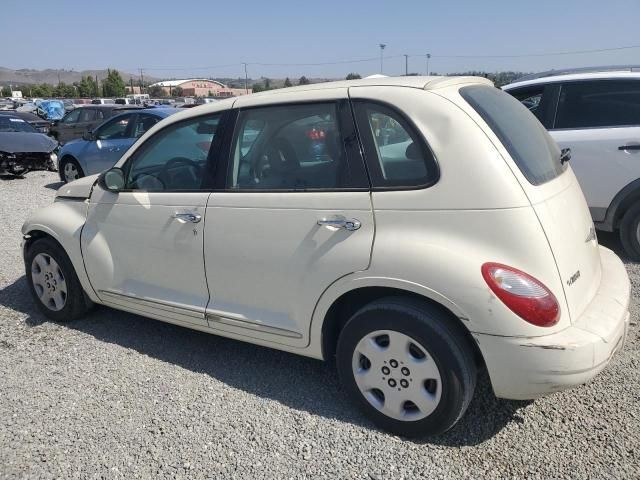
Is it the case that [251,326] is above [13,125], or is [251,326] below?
above

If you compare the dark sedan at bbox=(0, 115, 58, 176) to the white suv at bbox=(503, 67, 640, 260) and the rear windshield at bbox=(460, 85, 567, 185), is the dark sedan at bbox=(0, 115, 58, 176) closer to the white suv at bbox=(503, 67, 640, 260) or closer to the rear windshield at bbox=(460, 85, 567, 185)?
the white suv at bbox=(503, 67, 640, 260)

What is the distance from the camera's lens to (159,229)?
342 cm

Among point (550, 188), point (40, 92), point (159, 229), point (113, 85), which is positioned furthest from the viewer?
point (40, 92)

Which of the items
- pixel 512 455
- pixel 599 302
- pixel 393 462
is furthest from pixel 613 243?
pixel 393 462

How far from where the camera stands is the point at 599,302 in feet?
8.81

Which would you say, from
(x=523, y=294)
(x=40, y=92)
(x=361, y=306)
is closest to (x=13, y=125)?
(x=361, y=306)

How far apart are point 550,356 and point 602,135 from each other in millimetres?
3697

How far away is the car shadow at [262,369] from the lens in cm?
287

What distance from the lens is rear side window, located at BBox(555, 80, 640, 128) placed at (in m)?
5.12

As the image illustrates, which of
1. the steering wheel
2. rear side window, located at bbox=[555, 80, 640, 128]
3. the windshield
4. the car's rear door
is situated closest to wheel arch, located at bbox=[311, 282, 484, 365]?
the steering wheel

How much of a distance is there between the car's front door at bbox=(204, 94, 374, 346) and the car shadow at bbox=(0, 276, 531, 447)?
36 centimetres

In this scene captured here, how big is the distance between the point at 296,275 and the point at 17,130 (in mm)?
13407

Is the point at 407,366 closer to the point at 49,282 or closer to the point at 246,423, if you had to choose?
the point at 246,423

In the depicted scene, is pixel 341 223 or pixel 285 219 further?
pixel 285 219
